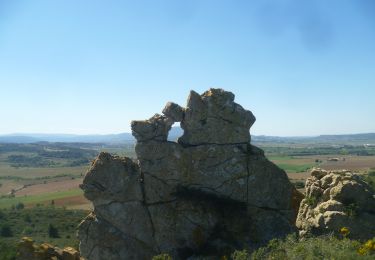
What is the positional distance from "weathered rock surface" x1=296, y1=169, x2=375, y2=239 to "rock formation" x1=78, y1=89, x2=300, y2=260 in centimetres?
238

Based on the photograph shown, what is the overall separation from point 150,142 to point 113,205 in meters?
3.73

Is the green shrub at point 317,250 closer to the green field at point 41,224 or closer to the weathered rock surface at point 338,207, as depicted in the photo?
the weathered rock surface at point 338,207

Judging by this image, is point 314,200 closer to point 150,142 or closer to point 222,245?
point 222,245

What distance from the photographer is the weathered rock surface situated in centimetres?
1758

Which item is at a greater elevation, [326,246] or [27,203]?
[326,246]

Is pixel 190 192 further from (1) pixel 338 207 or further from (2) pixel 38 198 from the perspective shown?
(2) pixel 38 198

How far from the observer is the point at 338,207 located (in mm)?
18266

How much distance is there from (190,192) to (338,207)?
7.41m

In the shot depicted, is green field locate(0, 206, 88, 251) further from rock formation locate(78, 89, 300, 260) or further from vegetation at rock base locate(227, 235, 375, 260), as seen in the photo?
vegetation at rock base locate(227, 235, 375, 260)

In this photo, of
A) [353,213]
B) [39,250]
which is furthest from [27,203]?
[353,213]

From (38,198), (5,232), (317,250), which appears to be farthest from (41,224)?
(317,250)

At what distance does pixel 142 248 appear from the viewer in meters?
21.6

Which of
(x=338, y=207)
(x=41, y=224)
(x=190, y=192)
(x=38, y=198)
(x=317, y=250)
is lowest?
(x=38, y=198)

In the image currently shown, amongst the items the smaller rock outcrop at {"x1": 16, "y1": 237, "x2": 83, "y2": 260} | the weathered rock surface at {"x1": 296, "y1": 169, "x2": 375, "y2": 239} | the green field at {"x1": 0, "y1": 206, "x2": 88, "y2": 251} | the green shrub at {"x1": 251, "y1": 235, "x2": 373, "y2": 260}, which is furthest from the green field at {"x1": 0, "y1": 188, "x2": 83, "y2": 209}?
the green shrub at {"x1": 251, "y1": 235, "x2": 373, "y2": 260}
